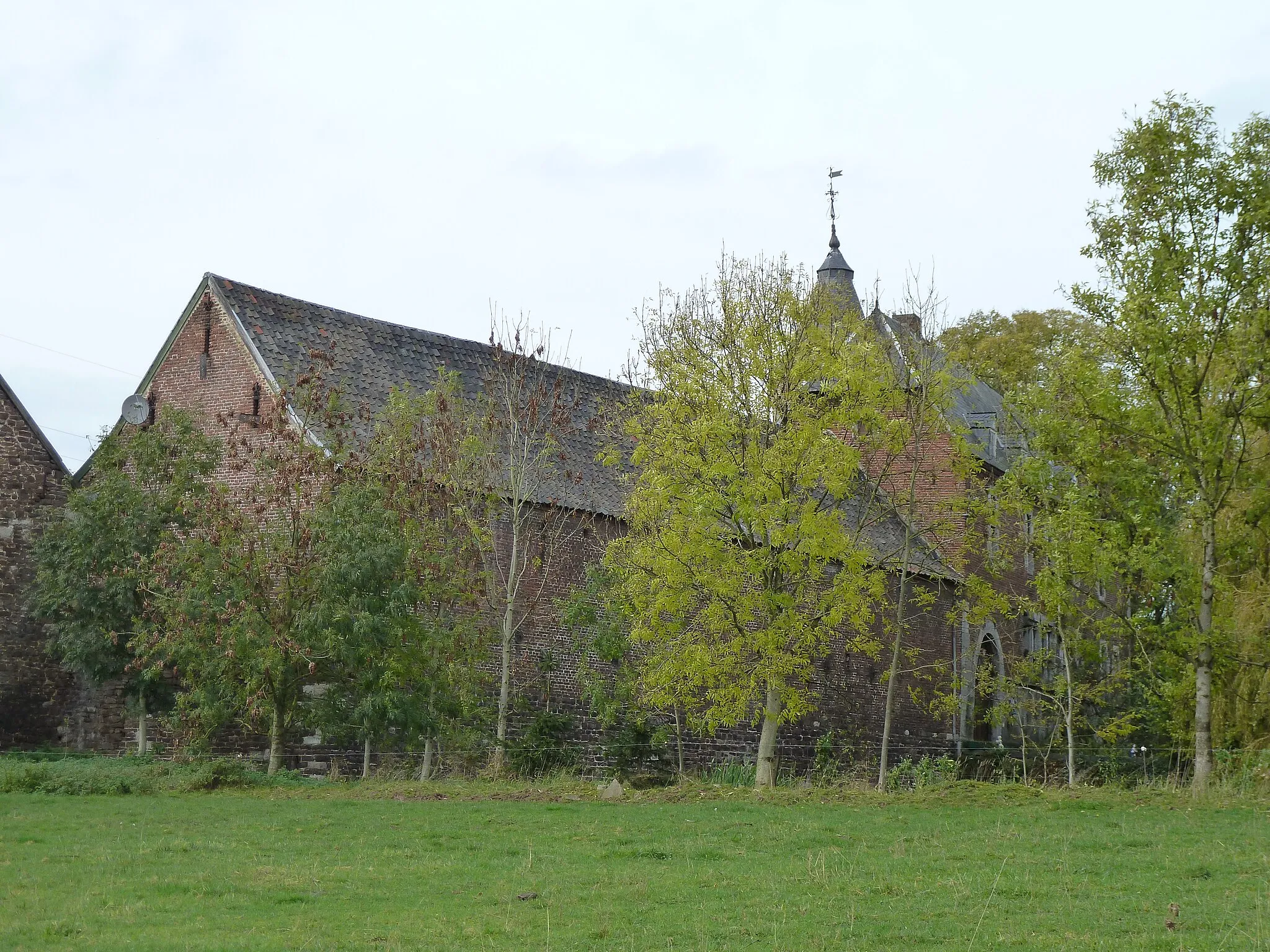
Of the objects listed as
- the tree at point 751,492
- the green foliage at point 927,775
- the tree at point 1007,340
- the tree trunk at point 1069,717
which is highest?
the tree at point 1007,340

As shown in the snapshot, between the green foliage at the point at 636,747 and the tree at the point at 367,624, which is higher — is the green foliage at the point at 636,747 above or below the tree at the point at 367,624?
below

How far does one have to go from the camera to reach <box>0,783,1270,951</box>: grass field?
8.37 m

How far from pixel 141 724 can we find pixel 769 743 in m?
10.6

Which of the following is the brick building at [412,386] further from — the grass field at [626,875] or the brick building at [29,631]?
the grass field at [626,875]

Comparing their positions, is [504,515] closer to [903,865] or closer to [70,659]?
[70,659]

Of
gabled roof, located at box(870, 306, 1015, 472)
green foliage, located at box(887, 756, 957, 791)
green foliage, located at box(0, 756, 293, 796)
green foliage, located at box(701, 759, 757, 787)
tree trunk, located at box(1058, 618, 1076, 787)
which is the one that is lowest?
green foliage, located at box(0, 756, 293, 796)

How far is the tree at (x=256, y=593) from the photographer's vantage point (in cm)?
1900

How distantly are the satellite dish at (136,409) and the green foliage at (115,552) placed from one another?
213 cm

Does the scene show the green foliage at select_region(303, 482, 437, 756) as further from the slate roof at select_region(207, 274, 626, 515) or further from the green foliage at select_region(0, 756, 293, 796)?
the slate roof at select_region(207, 274, 626, 515)

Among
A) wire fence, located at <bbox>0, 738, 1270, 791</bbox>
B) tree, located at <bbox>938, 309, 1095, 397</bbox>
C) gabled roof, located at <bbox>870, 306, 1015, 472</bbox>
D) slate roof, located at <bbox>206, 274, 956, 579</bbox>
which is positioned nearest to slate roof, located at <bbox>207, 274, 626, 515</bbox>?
slate roof, located at <bbox>206, 274, 956, 579</bbox>

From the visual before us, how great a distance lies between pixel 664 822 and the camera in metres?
14.6

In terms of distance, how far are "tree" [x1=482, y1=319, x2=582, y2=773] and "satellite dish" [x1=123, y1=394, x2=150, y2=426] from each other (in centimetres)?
617

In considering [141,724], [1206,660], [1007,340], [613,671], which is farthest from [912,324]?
[1007,340]

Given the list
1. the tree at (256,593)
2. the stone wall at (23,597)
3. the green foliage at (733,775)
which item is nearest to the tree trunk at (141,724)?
→ the stone wall at (23,597)
